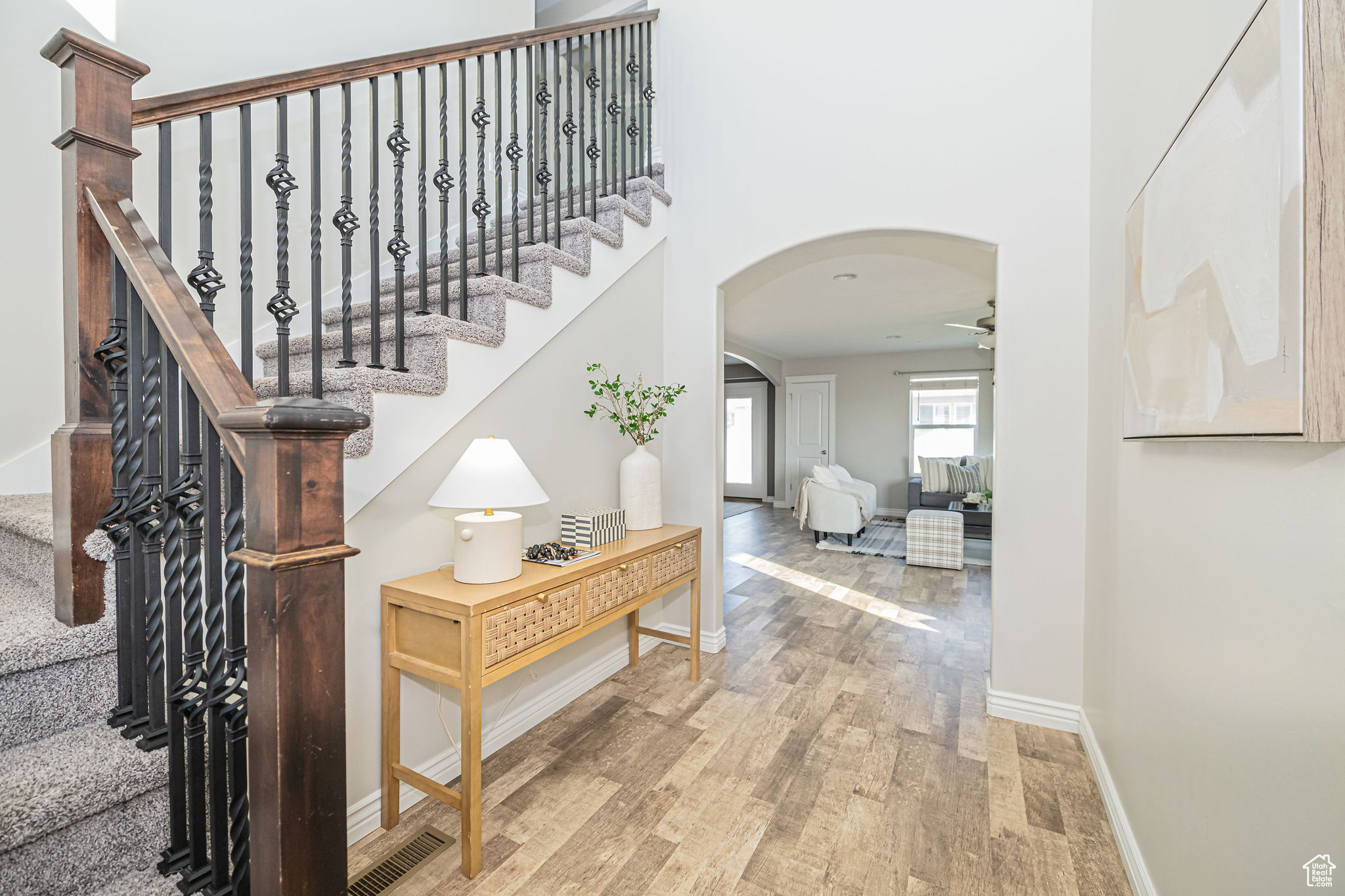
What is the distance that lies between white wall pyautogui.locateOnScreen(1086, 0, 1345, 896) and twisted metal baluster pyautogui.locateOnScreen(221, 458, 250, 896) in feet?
5.13

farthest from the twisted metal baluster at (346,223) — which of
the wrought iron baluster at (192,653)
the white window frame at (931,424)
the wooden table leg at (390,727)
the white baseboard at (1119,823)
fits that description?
the white window frame at (931,424)

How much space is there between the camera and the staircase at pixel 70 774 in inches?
37.5

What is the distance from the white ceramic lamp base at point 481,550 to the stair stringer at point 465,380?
0.28 meters

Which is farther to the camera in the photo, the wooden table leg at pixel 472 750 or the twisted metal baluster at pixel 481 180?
the twisted metal baluster at pixel 481 180

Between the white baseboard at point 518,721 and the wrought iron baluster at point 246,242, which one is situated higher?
the wrought iron baluster at point 246,242

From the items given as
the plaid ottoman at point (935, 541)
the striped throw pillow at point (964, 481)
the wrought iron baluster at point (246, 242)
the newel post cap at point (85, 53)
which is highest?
the newel post cap at point (85, 53)

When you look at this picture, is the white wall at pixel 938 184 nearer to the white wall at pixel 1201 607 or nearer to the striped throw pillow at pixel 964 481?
the white wall at pixel 1201 607

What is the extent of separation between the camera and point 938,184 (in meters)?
2.55

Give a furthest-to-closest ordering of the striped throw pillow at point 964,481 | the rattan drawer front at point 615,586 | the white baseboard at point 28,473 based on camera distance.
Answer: the striped throw pillow at point 964,481
the rattan drawer front at point 615,586
the white baseboard at point 28,473

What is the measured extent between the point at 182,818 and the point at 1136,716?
7.35ft

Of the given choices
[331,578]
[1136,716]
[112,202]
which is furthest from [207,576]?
[1136,716]

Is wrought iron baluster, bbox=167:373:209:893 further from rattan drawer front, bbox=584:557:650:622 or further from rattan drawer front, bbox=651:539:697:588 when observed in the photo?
rattan drawer front, bbox=651:539:697:588

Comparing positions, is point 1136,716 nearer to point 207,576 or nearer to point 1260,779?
point 1260,779

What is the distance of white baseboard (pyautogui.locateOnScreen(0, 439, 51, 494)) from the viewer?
196 centimetres
